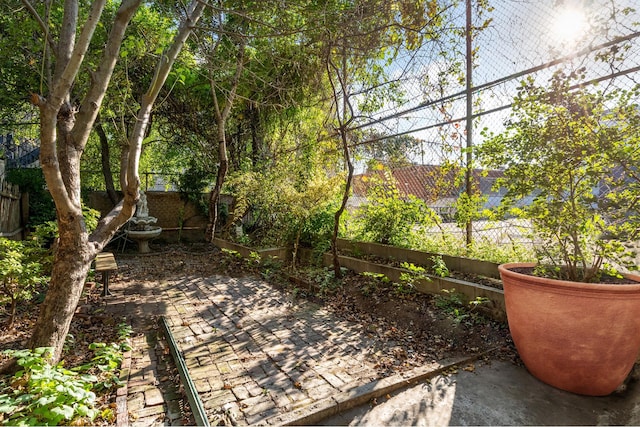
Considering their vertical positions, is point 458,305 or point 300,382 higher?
point 458,305

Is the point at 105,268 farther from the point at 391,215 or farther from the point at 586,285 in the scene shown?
the point at 586,285

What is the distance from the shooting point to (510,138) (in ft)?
8.75

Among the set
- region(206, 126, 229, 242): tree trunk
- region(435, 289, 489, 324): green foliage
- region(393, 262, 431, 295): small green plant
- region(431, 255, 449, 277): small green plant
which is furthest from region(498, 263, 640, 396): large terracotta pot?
region(206, 126, 229, 242): tree trunk

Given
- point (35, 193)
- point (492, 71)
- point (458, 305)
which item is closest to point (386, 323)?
point (458, 305)

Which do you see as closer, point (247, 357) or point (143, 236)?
point (247, 357)

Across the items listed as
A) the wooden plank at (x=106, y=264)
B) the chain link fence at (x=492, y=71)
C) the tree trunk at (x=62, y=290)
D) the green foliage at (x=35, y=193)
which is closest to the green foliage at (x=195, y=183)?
the green foliage at (x=35, y=193)

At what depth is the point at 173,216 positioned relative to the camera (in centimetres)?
1011

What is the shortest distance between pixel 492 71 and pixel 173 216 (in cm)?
913

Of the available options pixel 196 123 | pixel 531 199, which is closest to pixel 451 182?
pixel 531 199

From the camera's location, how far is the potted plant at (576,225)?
2125 mm

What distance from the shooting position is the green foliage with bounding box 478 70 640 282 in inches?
88.1

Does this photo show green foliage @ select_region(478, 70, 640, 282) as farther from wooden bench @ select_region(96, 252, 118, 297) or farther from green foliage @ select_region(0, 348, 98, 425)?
wooden bench @ select_region(96, 252, 118, 297)

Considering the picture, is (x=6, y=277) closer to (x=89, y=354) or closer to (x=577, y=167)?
(x=89, y=354)

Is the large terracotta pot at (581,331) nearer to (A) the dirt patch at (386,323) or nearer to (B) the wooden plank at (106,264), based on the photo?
(A) the dirt patch at (386,323)
